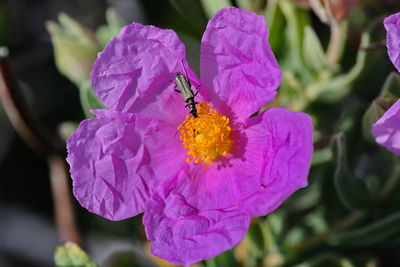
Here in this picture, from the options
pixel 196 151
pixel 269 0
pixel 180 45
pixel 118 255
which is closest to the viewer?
pixel 180 45

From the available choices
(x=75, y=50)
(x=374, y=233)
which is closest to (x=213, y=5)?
(x=75, y=50)

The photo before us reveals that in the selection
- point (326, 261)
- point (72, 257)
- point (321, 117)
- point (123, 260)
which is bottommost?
Result: point (123, 260)

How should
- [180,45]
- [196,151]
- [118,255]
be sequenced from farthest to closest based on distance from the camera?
[118,255] → [196,151] → [180,45]

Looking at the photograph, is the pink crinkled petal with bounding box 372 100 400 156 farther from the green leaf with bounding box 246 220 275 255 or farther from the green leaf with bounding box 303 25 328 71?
the green leaf with bounding box 246 220 275 255

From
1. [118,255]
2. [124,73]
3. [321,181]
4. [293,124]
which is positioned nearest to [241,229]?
[293,124]

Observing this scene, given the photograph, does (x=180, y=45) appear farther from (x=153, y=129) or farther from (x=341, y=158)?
(x=341, y=158)

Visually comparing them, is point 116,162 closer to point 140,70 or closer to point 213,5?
point 140,70

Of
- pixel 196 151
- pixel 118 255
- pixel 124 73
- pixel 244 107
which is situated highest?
pixel 124 73
